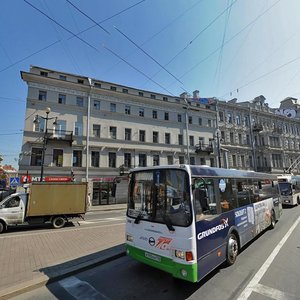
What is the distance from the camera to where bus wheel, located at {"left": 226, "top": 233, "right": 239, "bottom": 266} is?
571 centimetres

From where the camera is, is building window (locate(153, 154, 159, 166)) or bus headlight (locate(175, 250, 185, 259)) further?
building window (locate(153, 154, 159, 166))

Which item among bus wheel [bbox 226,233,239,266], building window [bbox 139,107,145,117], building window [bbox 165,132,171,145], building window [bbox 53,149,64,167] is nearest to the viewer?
bus wheel [bbox 226,233,239,266]

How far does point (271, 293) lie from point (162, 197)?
9.20ft

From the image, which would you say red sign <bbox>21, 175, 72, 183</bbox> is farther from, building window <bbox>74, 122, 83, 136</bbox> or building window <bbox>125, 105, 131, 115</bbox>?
building window <bbox>125, 105, 131, 115</bbox>

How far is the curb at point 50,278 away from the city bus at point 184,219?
1.23 meters

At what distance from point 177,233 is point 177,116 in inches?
1212

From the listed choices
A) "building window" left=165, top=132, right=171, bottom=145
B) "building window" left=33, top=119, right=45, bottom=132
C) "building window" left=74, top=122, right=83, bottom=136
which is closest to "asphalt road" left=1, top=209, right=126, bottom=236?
"building window" left=74, top=122, right=83, bottom=136

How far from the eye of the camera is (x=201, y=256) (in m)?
4.53

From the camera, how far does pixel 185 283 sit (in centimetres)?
489

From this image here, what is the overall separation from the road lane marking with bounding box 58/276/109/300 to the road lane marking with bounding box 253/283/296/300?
121 inches

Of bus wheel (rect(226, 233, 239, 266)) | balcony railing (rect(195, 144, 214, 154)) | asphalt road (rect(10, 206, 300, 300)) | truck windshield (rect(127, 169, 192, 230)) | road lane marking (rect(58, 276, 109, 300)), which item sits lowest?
road lane marking (rect(58, 276, 109, 300))

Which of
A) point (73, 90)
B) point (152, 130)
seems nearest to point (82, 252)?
point (73, 90)

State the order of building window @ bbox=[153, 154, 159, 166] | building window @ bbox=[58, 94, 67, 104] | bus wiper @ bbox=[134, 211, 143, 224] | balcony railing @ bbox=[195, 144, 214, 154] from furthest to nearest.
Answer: balcony railing @ bbox=[195, 144, 214, 154]
building window @ bbox=[153, 154, 159, 166]
building window @ bbox=[58, 94, 67, 104]
bus wiper @ bbox=[134, 211, 143, 224]

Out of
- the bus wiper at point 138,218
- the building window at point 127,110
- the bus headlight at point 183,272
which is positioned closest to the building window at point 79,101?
the building window at point 127,110
